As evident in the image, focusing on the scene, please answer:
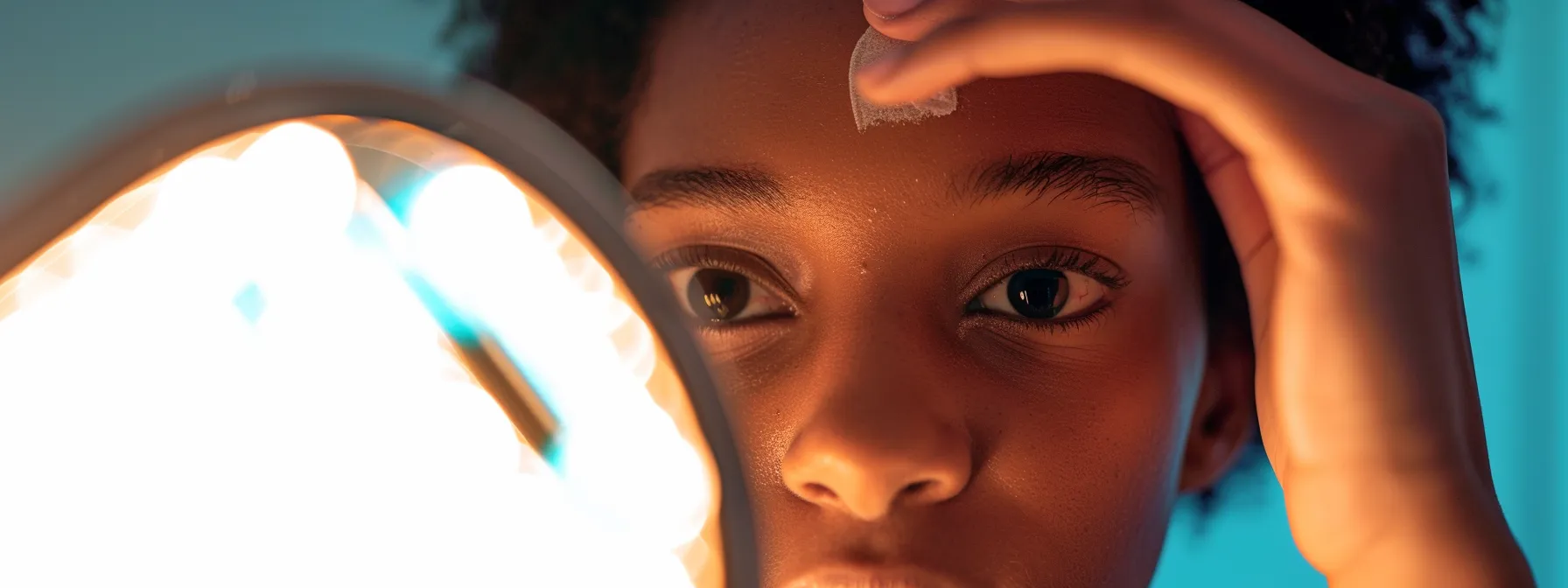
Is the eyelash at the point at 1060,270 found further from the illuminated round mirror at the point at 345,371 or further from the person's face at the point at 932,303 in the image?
the illuminated round mirror at the point at 345,371

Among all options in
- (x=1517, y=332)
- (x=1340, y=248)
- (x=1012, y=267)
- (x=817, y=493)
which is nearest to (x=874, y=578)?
(x=817, y=493)

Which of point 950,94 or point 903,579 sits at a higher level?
point 950,94

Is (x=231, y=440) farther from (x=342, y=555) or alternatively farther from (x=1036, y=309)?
(x=1036, y=309)

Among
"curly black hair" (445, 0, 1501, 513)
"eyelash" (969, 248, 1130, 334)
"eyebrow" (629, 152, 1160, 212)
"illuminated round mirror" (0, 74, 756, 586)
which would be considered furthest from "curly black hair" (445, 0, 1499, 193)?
"illuminated round mirror" (0, 74, 756, 586)

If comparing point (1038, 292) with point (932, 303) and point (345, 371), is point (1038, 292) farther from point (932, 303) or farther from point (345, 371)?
point (345, 371)

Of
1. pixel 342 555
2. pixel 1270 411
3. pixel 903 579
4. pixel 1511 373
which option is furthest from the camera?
pixel 1511 373

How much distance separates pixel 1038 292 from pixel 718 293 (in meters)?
0.16

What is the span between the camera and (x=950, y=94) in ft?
1.70

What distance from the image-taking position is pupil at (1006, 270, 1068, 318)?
1.81ft

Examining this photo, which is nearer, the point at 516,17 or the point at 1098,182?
the point at 1098,182

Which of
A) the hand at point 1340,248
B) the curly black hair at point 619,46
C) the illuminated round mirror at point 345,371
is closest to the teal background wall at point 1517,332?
the curly black hair at point 619,46

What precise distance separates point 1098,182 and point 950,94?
84 millimetres

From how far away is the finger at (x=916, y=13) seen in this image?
1.63ft

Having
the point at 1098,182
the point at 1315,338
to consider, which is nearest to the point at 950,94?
the point at 1098,182
